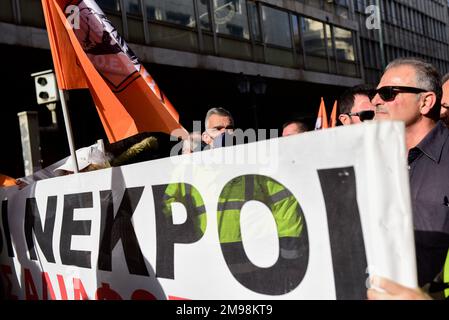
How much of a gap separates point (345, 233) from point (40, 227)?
6.81ft

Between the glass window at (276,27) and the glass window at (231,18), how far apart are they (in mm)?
1155

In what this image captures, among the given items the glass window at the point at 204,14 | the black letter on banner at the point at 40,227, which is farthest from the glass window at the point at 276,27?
the black letter on banner at the point at 40,227

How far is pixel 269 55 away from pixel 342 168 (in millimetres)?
18279

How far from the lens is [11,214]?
347 centimetres

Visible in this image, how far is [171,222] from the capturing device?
2268 mm

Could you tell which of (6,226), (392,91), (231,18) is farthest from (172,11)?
(392,91)

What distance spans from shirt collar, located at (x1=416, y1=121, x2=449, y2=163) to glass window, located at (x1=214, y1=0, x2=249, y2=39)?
50.8 ft

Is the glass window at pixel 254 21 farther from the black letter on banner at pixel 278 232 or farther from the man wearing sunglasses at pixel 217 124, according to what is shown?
the black letter on banner at pixel 278 232

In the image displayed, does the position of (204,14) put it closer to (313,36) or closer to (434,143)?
(313,36)

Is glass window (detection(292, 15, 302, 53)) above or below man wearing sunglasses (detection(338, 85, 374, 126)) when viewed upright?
above

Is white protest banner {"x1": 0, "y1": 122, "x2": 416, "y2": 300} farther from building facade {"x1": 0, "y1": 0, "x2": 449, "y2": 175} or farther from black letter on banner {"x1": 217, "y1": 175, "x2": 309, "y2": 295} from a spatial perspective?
building facade {"x1": 0, "y1": 0, "x2": 449, "y2": 175}

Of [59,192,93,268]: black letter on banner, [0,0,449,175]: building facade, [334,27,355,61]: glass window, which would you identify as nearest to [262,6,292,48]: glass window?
[0,0,449,175]: building facade

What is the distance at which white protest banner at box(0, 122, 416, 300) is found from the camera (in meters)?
1.47

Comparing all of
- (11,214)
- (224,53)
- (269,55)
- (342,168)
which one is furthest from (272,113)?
(342,168)
